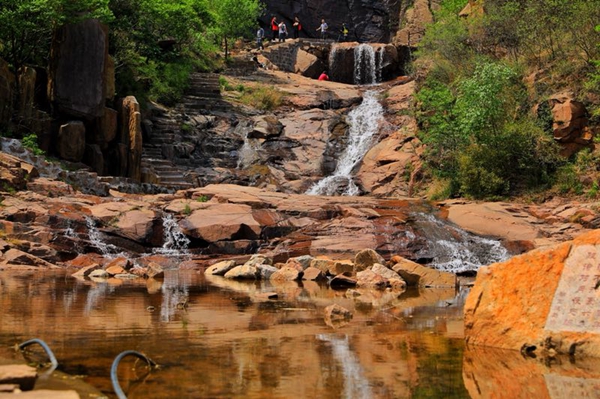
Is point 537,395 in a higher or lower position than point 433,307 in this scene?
higher

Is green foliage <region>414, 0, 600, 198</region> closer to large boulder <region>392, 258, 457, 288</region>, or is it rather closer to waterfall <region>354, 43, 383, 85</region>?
large boulder <region>392, 258, 457, 288</region>

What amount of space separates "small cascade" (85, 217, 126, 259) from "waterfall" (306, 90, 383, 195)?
466 inches

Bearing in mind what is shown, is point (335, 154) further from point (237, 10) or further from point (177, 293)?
point (177, 293)

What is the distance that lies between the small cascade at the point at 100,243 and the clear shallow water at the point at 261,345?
20.4ft

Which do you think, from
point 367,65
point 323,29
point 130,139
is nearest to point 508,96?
point 130,139

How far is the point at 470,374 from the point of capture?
6.86 m

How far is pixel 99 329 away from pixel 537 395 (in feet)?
16.8

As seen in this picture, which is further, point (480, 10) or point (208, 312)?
point (480, 10)

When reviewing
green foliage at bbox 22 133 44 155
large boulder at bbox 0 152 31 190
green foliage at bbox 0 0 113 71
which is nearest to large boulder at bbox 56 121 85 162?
green foliage at bbox 22 133 44 155

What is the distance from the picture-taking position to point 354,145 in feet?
114

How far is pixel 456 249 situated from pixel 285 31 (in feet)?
112

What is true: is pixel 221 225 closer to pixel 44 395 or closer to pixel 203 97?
pixel 44 395

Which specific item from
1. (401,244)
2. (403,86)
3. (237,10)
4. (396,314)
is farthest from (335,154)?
(396,314)

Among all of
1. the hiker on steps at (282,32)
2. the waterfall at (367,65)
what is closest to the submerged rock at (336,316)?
the waterfall at (367,65)
